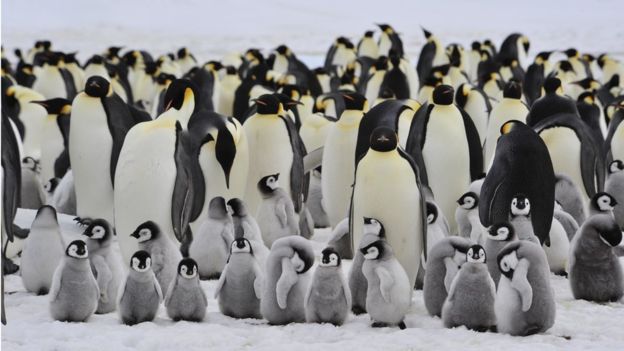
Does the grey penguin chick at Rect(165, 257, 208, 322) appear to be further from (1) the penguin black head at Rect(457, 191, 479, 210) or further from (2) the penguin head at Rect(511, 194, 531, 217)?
(1) the penguin black head at Rect(457, 191, 479, 210)

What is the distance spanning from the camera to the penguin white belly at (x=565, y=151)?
6.91m

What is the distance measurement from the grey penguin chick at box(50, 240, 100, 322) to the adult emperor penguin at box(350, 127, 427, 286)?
1402mm

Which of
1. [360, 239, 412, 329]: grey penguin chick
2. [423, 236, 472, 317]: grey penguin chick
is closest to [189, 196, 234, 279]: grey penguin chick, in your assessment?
[360, 239, 412, 329]: grey penguin chick

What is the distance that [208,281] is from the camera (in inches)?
210

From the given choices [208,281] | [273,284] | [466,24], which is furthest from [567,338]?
[466,24]

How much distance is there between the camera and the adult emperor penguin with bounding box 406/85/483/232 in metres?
6.25

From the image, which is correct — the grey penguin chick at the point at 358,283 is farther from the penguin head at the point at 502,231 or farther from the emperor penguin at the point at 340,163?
the emperor penguin at the point at 340,163

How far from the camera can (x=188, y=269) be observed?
438cm

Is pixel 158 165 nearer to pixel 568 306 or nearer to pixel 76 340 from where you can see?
pixel 76 340

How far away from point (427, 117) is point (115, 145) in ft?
6.09

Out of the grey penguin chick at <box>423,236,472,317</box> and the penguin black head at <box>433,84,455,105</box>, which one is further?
the penguin black head at <box>433,84,455,105</box>

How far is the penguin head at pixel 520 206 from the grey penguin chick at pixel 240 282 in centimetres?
127

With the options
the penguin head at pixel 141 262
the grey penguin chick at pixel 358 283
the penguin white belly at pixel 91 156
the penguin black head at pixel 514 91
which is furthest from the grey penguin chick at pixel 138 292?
the penguin black head at pixel 514 91

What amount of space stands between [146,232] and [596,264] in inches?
80.0
